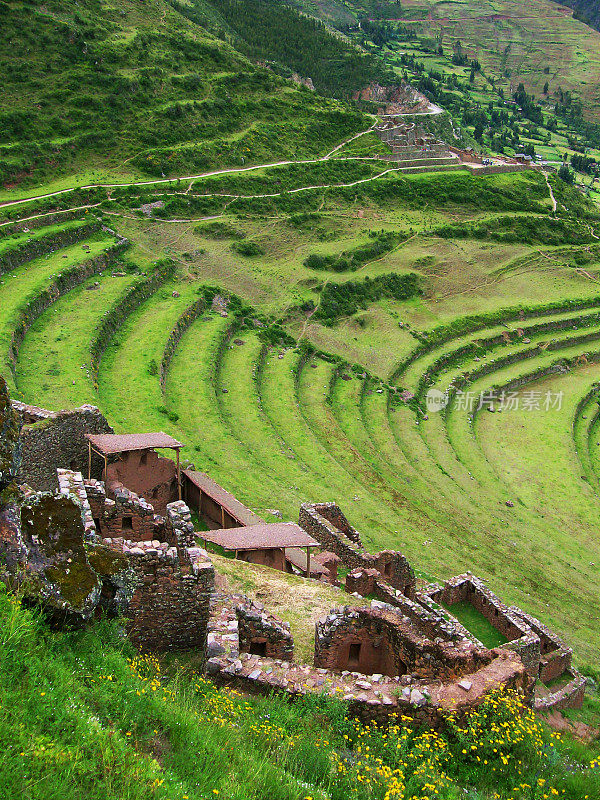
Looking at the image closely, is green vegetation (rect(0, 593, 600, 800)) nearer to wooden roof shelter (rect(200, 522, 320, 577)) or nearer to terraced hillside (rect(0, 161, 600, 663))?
wooden roof shelter (rect(200, 522, 320, 577))

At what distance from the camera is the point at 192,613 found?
1298cm

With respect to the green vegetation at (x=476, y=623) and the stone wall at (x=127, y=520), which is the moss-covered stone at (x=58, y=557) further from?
the green vegetation at (x=476, y=623)

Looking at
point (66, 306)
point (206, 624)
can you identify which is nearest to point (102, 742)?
point (206, 624)

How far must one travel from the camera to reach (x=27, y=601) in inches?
363

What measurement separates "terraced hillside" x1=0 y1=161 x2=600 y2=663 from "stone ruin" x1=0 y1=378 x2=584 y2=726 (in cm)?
1341

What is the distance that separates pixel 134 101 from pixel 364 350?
118ft

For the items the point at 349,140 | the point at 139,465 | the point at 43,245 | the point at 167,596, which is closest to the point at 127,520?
the point at 167,596

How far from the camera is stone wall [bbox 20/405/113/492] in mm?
17734

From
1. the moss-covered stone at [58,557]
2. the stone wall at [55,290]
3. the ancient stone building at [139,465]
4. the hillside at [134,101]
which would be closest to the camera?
the moss-covered stone at [58,557]

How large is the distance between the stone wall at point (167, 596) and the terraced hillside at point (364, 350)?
14.7 m

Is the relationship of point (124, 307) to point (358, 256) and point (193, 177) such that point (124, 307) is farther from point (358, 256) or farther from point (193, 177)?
point (358, 256)

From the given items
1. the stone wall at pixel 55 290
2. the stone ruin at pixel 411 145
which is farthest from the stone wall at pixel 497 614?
the stone ruin at pixel 411 145

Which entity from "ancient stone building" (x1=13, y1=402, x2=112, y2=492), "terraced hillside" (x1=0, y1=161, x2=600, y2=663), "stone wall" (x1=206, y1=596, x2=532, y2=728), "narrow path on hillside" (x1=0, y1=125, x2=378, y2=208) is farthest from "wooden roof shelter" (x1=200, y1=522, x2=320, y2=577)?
"narrow path on hillside" (x1=0, y1=125, x2=378, y2=208)

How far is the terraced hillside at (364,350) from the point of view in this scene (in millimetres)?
33500
